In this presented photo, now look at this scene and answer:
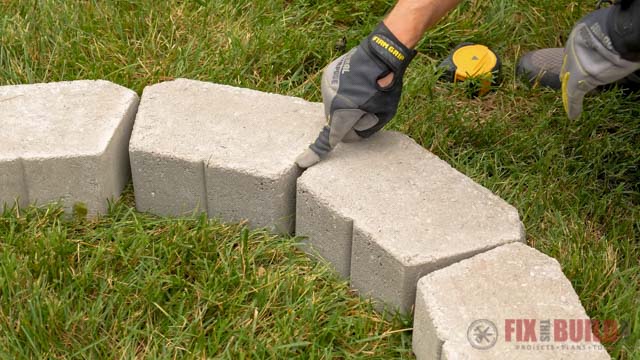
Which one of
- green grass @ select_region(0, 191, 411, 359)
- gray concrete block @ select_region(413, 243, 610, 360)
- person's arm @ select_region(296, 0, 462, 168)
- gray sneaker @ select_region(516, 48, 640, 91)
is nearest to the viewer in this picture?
gray concrete block @ select_region(413, 243, 610, 360)

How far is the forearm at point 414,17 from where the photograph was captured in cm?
257

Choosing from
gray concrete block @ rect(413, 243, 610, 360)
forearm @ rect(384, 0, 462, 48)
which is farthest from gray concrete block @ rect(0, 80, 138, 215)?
gray concrete block @ rect(413, 243, 610, 360)

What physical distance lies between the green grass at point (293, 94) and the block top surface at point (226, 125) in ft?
0.77

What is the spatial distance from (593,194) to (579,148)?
0.23 meters

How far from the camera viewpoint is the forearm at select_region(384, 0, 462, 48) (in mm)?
2574

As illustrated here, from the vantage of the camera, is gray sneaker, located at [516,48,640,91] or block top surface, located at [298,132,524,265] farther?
gray sneaker, located at [516,48,640,91]

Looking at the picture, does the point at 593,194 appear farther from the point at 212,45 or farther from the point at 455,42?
the point at 212,45

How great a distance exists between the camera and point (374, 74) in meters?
2.59

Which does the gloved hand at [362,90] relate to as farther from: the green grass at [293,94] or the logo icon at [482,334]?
the logo icon at [482,334]

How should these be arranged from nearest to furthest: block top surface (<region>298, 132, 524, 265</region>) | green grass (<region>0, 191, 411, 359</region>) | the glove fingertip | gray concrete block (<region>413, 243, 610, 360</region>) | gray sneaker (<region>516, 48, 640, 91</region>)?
1. gray concrete block (<region>413, 243, 610, 360</region>)
2. green grass (<region>0, 191, 411, 359</region>)
3. block top surface (<region>298, 132, 524, 265</region>)
4. the glove fingertip
5. gray sneaker (<region>516, 48, 640, 91</region>)

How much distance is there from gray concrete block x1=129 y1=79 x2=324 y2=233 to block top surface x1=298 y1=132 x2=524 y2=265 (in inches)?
5.4

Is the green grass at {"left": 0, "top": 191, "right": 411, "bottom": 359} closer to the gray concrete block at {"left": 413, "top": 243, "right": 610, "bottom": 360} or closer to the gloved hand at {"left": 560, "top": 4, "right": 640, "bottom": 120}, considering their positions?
the gray concrete block at {"left": 413, "top": 243, "right": 610, "bottom": 360}

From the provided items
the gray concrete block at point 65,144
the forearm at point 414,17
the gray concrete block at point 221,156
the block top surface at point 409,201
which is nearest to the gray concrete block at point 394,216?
the block top surface at point 409,201
